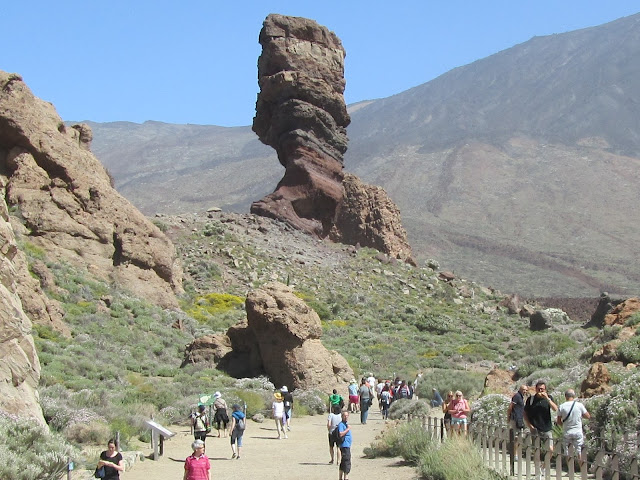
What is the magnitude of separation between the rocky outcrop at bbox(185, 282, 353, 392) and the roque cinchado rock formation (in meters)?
21.1

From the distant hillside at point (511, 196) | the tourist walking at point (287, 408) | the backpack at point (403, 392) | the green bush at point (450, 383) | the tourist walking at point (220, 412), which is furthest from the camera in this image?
the distant hillside at point (511, 196)

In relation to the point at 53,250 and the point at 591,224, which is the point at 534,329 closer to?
the point at 53,250

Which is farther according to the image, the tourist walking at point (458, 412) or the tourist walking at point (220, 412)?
the tourist walking at point (220, 412)

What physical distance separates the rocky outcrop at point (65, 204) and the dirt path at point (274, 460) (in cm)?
1117

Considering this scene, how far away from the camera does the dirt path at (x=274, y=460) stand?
42.3 ft

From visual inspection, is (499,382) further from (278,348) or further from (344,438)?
(344,438)

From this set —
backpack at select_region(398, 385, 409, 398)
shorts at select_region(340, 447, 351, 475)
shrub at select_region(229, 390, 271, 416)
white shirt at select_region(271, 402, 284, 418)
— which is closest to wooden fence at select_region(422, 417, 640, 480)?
shorts at select_region(340, 447, 351, 475)

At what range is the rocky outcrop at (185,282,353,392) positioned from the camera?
2206 centimetres

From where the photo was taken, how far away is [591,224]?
12069 cm

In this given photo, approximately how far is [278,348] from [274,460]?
8.02 meters

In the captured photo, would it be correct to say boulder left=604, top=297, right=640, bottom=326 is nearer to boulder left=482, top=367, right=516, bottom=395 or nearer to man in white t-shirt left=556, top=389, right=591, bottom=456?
boulder left=482, top=367, right=516, bottom=395

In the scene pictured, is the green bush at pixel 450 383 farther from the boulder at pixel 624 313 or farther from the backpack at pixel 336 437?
the backpack at pixel 336 437

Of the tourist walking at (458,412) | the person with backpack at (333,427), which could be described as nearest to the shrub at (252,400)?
the person with backpack at (333,427)

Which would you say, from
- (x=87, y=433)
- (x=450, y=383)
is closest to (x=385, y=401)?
(x=450, y=383)
